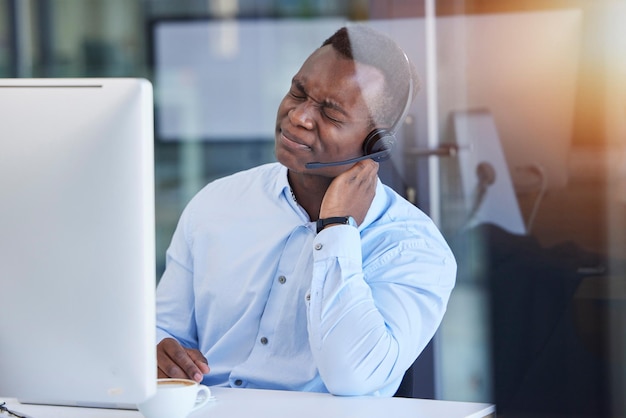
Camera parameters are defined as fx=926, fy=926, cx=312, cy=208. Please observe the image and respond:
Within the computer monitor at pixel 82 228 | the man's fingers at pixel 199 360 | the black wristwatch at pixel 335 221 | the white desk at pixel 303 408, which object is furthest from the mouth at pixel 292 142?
the computer monitor at pixel 82 228

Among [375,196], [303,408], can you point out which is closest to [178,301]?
[375,196]

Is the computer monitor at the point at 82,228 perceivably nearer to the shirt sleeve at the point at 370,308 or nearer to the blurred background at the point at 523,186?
the shirt sleeve at the point at 370,308

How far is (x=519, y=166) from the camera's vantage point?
2.69 meters

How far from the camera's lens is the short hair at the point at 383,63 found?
187cm

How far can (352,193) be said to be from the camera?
1663 millimetres

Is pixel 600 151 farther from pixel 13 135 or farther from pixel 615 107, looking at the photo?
pixel 13 135

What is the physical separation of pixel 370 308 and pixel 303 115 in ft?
1.54

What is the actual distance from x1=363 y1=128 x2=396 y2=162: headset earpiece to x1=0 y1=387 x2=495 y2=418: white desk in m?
0.55

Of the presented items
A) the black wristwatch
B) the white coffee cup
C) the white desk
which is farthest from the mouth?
the white coffee cup

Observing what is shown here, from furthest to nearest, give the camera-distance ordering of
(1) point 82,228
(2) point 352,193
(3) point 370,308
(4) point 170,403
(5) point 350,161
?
(5) point 350,161, (2) point 352,193, (3) point 370,308, (4) point 170,403, (1) point 82,228

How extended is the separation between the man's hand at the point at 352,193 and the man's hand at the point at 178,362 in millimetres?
329

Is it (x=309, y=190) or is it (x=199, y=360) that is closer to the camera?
(x=199, y=360)

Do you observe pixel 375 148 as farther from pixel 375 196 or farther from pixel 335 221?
pixel 335 221

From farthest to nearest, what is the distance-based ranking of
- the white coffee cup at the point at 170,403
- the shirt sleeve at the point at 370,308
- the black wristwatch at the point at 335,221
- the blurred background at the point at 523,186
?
the blurred background at the point at 523,186 → the black wristwatch at the point at 335,221 → the shirt sleeve at the point at 370,308 → the white coffee cup at the point at 170,403
